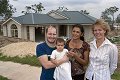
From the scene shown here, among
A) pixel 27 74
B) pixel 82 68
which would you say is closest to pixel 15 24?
pixel 27 74

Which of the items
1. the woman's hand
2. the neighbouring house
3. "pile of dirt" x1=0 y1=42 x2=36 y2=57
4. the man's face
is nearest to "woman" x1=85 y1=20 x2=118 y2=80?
the woman's hand

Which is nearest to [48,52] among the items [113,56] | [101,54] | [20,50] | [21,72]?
[101,54]

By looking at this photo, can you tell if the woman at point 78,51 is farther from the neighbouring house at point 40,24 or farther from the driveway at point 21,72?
the neighbouring house at point 40,24

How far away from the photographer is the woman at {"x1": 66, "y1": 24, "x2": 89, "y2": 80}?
4.14 m

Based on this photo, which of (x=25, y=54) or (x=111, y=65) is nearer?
(x=111, y=65)

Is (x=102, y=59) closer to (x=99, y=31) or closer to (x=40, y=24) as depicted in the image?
(x=99, y=31)

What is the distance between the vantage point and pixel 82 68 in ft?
14.0

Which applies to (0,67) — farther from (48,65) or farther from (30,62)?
(48,65)

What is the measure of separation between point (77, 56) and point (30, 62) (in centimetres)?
888

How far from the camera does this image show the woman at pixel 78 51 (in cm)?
414

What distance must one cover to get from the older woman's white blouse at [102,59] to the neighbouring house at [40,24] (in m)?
30.3

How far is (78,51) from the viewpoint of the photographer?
4.18m

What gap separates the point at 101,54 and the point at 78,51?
36 centimetres

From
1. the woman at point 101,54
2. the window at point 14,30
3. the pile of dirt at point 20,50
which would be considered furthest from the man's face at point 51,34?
the window at point 14,30
